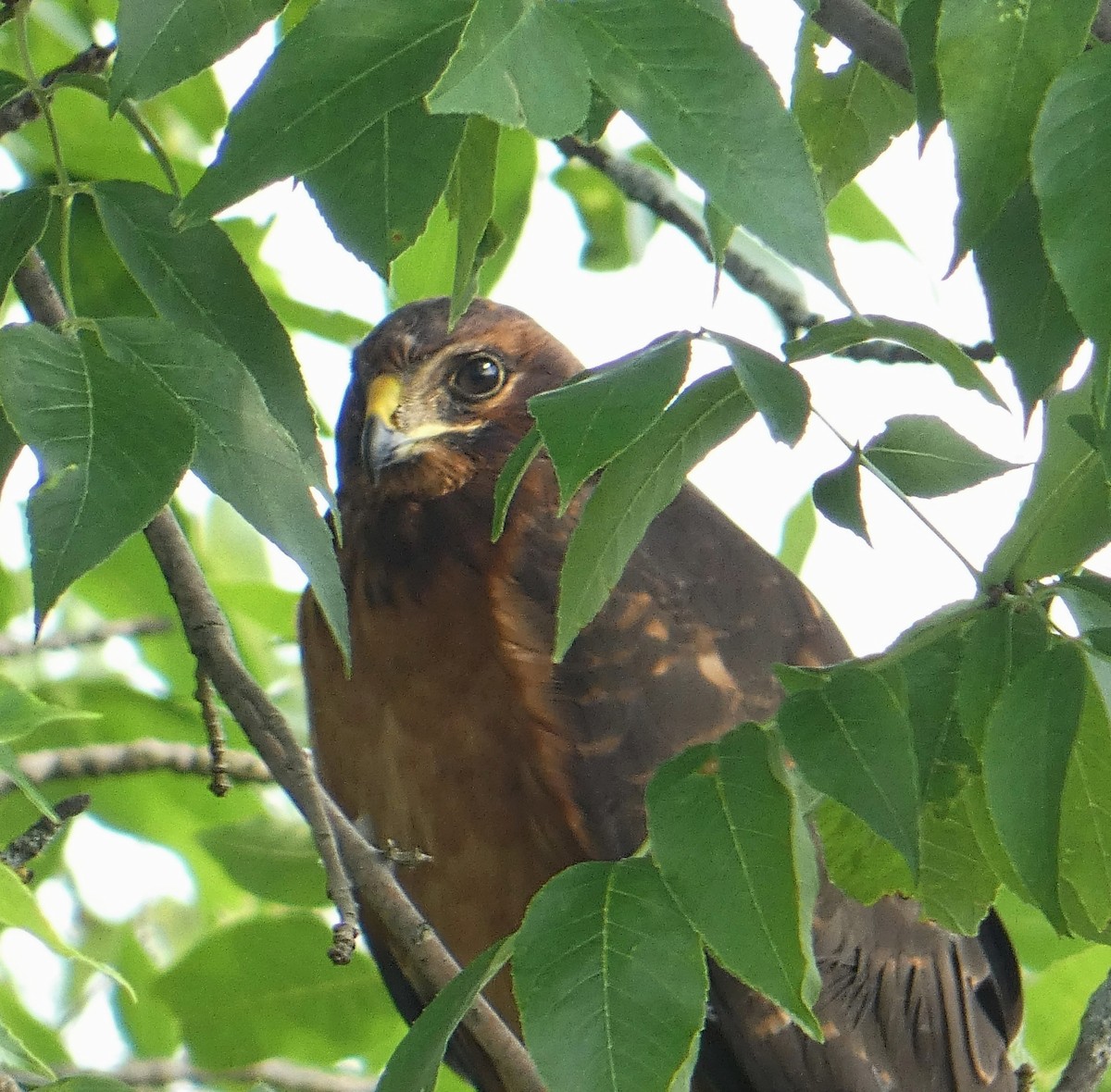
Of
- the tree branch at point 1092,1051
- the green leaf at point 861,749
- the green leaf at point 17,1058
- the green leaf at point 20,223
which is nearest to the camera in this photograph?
the green leaf at point 861,749

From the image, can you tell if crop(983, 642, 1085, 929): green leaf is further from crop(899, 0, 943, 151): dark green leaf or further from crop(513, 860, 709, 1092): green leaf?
crop(899, 0, 943, 151): dark green leaf

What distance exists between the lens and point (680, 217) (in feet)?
10.3

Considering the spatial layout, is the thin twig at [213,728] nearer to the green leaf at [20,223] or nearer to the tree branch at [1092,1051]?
the green leaf at [20,223]

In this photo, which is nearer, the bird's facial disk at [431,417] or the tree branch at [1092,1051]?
the tree branch at [1092,1051]

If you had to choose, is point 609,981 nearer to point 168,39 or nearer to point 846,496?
point 846,496

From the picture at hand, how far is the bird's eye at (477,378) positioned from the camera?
3.22 meters

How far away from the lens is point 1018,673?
117 cm

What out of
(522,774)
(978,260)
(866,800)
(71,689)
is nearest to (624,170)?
(522,774)

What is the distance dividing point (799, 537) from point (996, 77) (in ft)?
6.67

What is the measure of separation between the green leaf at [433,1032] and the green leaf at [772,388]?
441 millimetres

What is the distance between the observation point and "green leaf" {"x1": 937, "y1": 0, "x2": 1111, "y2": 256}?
1.09 m

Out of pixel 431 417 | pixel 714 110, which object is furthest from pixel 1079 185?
pixel 431 417

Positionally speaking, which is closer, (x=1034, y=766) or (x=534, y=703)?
(x=1034, y=766)

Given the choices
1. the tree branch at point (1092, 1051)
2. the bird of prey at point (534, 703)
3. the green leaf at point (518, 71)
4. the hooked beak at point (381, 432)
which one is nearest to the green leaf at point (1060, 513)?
the green leaf at point (518, 71)
